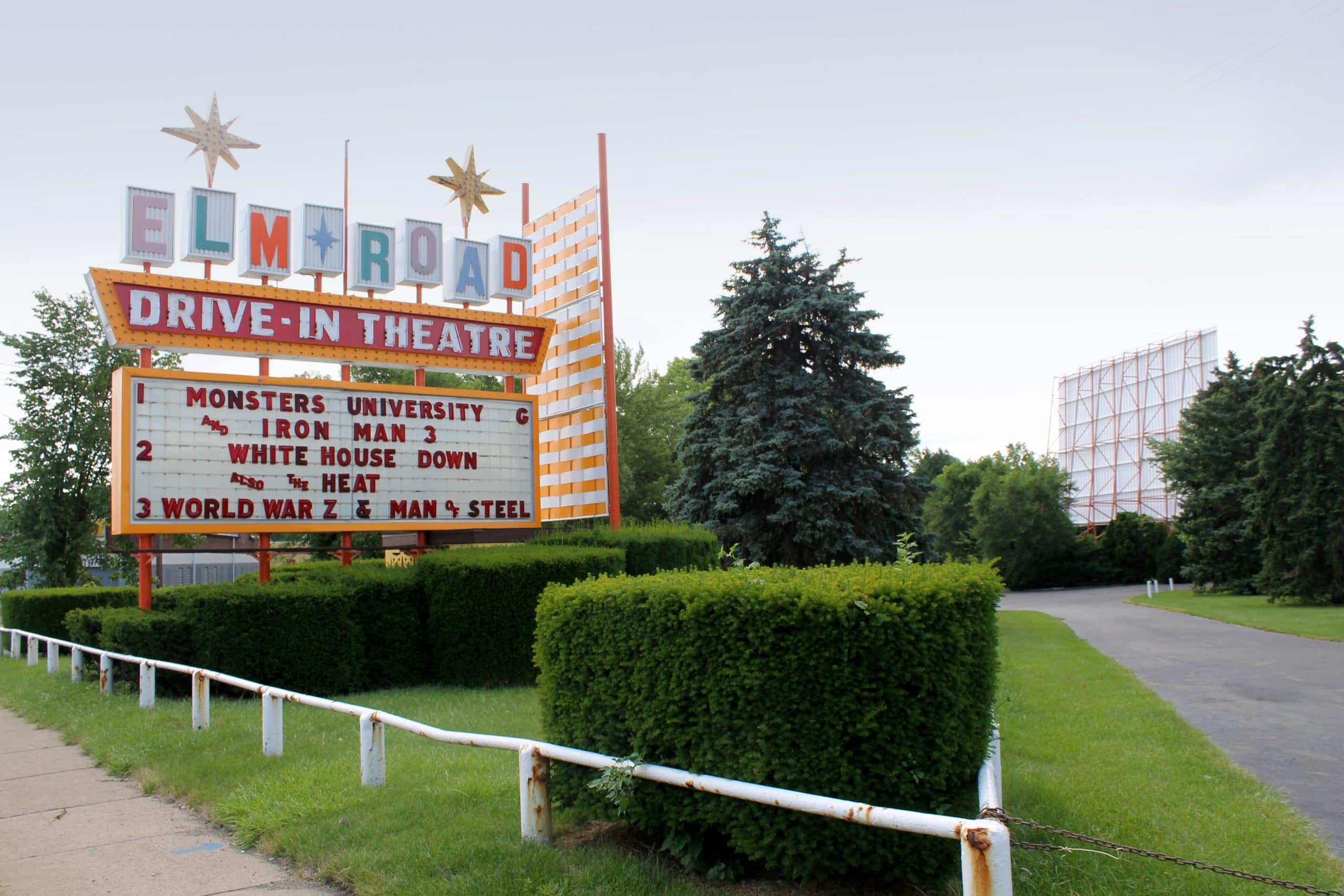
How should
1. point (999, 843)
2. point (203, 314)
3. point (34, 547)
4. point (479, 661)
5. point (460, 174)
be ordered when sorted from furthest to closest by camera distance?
point (34, 547) < point (460, 174) < point (203, 314) < point (479, 661) < point (999, 843)

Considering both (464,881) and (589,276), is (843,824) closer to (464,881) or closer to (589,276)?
(464,881)

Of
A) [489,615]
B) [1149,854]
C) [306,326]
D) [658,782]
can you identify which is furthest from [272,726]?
[306,326]

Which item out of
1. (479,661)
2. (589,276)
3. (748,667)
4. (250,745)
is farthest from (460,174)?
(748,667)

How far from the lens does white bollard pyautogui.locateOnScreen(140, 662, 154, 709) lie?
440 inches

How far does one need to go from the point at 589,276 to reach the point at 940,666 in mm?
14279

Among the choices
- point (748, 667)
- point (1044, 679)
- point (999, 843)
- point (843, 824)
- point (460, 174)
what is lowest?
point (1044, 679)

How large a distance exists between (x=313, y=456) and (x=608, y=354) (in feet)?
17.3

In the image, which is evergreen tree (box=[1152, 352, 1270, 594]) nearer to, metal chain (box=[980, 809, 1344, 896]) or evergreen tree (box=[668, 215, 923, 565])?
evergreen tree (box=[668, 215, 923, 565])

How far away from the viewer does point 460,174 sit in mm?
18734

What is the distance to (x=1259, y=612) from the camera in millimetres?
31641

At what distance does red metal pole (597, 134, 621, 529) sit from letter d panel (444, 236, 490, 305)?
204 centimetres

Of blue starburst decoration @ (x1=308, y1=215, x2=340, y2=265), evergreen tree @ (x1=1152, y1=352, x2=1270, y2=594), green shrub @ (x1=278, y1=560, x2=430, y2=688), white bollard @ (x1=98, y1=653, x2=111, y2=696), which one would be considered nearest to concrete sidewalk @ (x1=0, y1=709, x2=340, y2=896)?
white bollard @ (x1=98, y1=653, x2=111, y2=696)

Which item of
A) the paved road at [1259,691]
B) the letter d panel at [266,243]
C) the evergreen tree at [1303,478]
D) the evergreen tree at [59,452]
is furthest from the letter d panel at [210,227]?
the evergreen tree at [1303,478]

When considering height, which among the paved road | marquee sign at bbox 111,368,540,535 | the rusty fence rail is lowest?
the paved road
